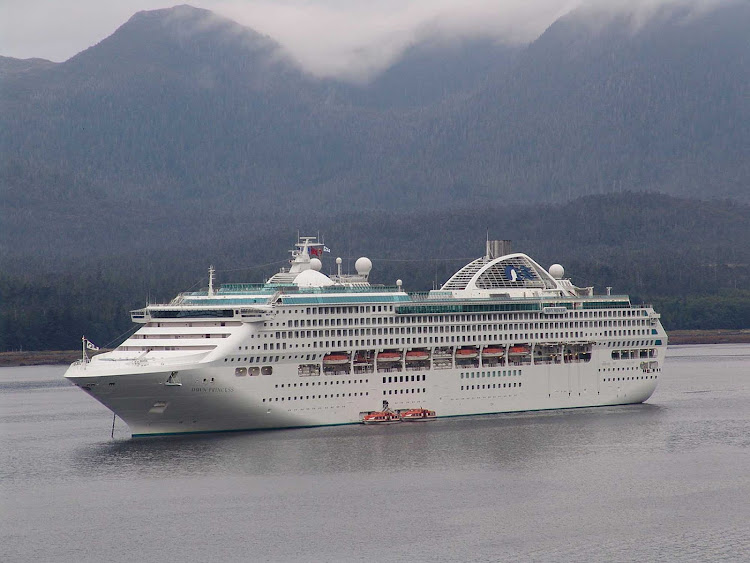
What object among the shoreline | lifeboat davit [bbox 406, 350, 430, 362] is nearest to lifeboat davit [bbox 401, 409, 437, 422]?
lifeboat davit [bbox 406, 350, 430, 362]

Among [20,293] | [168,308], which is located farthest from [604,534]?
[20,293]

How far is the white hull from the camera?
52750 mm

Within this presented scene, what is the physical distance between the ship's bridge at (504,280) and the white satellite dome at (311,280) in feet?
25.2

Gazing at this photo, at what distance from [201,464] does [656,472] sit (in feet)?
54.2

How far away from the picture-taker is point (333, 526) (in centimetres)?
4031

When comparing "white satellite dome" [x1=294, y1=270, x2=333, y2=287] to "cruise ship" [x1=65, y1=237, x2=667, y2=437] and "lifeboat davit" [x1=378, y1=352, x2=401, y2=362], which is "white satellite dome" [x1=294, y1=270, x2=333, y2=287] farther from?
"lifeboat davit" [x1=378, y1=352, x2=401, y2=362]

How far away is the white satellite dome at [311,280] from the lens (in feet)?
192

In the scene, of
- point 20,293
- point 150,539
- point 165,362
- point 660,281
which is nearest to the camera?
point 150,539

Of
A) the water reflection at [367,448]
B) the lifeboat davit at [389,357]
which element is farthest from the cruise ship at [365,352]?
the water reflection at [367,448]

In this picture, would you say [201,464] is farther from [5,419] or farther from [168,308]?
[5,419]

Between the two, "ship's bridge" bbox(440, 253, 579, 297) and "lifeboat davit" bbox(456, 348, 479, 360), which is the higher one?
"ship's bridge" bbox(440, 253, 579, 297)

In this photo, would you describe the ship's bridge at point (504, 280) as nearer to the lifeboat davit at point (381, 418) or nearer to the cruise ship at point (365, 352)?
the cruise ship at point (365, 352)

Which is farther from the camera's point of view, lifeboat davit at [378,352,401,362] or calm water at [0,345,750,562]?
lifeboat davit at [378,352,401,362]

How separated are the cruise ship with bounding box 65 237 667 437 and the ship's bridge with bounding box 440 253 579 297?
80mm
